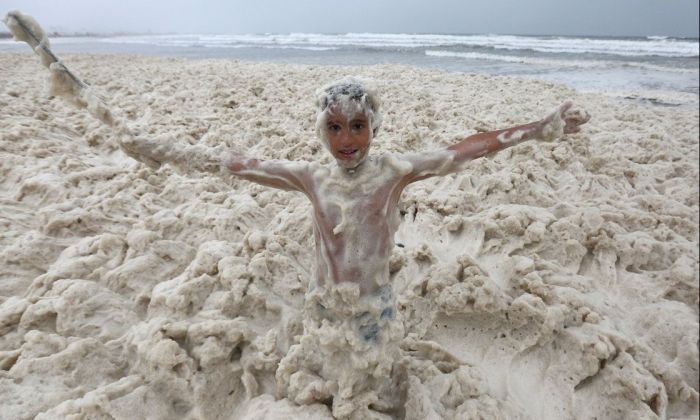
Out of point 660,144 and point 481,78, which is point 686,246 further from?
point 481,78

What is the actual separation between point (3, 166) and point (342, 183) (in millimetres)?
3080

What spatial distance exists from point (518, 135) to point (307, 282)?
4.16 feet

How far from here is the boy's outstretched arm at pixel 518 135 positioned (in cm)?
143

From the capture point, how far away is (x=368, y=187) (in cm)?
141

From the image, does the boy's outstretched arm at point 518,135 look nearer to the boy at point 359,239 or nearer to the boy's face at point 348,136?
the boy at point 359,239

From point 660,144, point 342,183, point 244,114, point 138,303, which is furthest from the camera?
point 244,114

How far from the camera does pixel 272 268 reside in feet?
7.04

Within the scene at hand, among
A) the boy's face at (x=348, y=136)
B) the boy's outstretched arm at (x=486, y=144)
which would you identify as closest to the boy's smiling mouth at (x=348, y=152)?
the boy's face at (x=348, y=136)

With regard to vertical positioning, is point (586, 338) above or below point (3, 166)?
below

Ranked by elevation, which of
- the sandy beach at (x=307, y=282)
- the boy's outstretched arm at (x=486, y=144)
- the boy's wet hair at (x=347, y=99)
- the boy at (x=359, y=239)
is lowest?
the sandy beach at (x=307, y=282)

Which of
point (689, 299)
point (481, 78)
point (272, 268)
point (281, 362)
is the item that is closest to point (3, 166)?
point (272, 268)

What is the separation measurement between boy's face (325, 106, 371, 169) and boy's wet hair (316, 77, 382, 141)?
1 centimetres

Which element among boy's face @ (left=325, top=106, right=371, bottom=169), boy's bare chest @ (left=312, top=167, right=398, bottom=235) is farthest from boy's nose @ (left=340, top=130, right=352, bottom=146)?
boy's bare chest @ (left=312, top=167, right=398, bottom=235)

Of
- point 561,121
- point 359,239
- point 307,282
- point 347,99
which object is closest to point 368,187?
point 359,239
